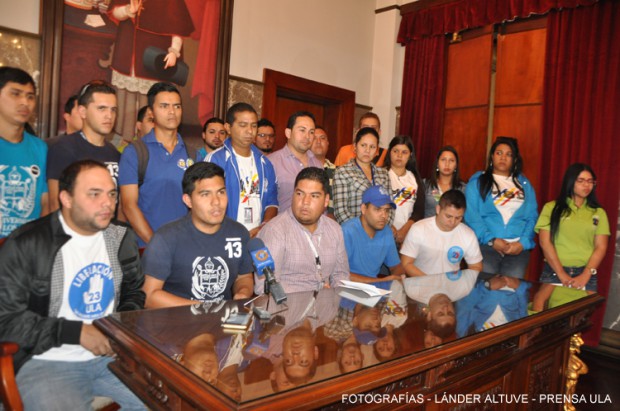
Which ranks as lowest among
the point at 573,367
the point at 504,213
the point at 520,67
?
the point at 573,367

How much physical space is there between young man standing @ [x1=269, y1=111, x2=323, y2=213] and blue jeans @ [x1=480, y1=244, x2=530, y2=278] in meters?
1.61

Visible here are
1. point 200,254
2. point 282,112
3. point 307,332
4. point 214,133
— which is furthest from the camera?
point 282,112

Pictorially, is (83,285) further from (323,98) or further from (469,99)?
(469,99)

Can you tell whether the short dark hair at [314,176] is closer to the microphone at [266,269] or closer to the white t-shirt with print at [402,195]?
the microphone at [266,269]

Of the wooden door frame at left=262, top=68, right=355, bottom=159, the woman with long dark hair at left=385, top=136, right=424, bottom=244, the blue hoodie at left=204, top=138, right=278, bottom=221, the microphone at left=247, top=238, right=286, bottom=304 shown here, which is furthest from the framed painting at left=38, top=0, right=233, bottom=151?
the microphone at left=247, top=238, right=286, bottom=304

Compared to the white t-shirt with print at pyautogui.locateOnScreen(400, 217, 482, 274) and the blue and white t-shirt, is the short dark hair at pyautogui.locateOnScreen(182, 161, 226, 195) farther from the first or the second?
the white t-shirt with print at pyautogui.locateOnScreen(400, 217, 482, 274)

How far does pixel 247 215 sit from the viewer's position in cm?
305

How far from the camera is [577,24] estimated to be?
4379 millimetres

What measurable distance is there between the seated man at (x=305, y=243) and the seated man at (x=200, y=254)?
20 centimetres

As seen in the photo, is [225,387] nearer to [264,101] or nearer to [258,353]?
[258,353]

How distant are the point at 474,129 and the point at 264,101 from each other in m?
2.37

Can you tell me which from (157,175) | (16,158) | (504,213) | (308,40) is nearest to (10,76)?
(16,158)

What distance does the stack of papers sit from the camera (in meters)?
2.04

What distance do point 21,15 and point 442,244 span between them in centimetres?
353
